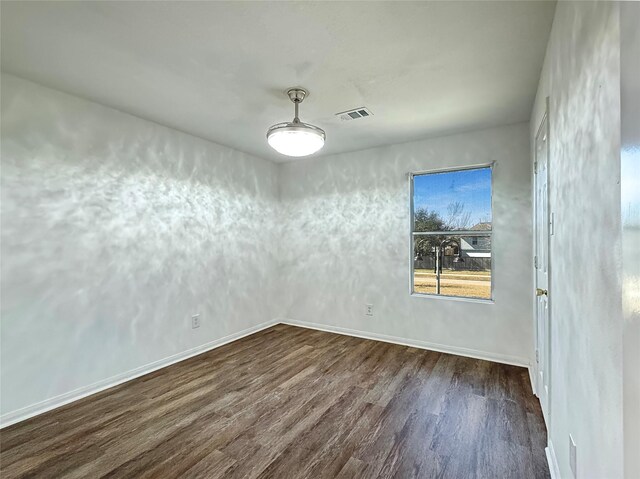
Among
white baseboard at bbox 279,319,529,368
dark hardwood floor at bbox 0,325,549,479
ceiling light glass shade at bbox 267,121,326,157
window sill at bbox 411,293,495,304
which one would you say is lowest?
dark hardwood floor at bbox 0,325,549,479

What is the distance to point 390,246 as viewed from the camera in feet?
12.8

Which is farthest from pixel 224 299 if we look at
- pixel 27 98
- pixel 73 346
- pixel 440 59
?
pixel 440 59

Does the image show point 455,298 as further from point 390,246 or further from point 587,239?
point 587,239

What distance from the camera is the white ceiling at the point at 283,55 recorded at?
161 centimetres

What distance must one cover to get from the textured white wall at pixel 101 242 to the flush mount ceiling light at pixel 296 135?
5.11 ft

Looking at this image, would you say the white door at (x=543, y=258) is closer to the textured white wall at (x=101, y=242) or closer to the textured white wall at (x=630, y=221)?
the textured white wall at (x=630, y=221)

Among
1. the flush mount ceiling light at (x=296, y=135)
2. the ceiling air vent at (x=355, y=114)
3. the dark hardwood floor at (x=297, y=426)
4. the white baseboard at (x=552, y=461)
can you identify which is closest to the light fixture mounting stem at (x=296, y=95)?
the flush mount ceiling light at (x=296, y=135)

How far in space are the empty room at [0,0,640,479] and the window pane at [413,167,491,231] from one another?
25mm

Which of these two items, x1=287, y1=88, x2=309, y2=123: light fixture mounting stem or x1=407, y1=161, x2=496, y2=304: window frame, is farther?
x1=407, y1=161, x2=496, y2=304: window frame

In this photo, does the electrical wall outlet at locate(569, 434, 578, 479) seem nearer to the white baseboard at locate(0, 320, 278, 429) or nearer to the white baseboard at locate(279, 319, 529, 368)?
the white baseboard at locate(279, 319, 529, 368)

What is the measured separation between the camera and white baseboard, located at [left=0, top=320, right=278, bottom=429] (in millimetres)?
2230

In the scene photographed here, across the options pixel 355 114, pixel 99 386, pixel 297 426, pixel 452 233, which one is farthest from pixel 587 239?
pixel 99 386

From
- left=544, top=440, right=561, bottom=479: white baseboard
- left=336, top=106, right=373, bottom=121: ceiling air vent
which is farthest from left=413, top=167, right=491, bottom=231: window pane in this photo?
left=544, top=440, right=561, bottom=479: white baseboard

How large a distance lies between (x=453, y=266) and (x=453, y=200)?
78cm
